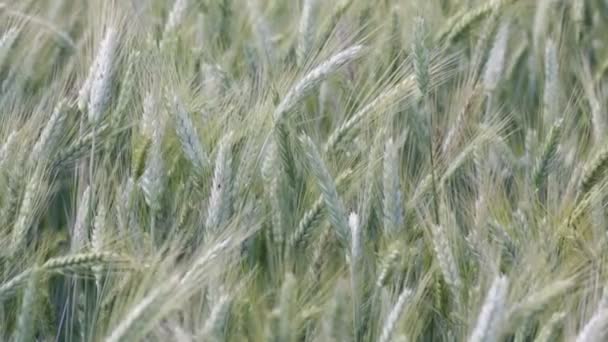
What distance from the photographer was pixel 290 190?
1.59m

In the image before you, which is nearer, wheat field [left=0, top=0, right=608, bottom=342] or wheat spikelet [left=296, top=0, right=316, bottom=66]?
wheat field [left=0, top=0, right=608, bottom=342]

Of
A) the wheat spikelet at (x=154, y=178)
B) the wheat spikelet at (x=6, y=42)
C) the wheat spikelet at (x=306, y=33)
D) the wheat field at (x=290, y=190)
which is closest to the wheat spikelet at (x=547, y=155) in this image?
the wheat field at (x=290, y=190)

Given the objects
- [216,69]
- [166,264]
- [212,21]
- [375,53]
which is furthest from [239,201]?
[212,21]

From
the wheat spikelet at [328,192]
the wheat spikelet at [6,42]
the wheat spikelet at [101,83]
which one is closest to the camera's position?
the wheat spikelet at [328,192]

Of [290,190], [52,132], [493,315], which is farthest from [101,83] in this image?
[493,315]

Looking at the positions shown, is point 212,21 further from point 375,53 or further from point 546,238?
point 546,238

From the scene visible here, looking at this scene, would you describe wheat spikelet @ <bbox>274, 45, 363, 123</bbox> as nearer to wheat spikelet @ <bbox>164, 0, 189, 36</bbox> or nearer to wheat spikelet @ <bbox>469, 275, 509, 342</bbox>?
wheat spikelet @ <bbox>164, 0, 189, 36</bbox>

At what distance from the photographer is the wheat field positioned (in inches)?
52.8

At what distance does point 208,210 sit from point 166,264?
183 mm

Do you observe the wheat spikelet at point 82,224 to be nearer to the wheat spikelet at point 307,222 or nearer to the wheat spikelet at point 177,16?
the wheat spikelet at point 307,222

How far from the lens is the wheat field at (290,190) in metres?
1.34

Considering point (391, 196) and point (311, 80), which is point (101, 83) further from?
point (391, 196)

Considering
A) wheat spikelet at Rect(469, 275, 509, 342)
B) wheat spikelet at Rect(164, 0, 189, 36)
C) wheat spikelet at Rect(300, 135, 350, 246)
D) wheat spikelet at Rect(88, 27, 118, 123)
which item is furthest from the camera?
wheat spikelet at Rect(164, 0, 189, 36)

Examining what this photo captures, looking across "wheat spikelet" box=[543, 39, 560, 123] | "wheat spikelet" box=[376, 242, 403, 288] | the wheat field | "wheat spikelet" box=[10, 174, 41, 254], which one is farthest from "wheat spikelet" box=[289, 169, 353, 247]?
"wheat spikelet" box=[543, 39, 560, 123]
